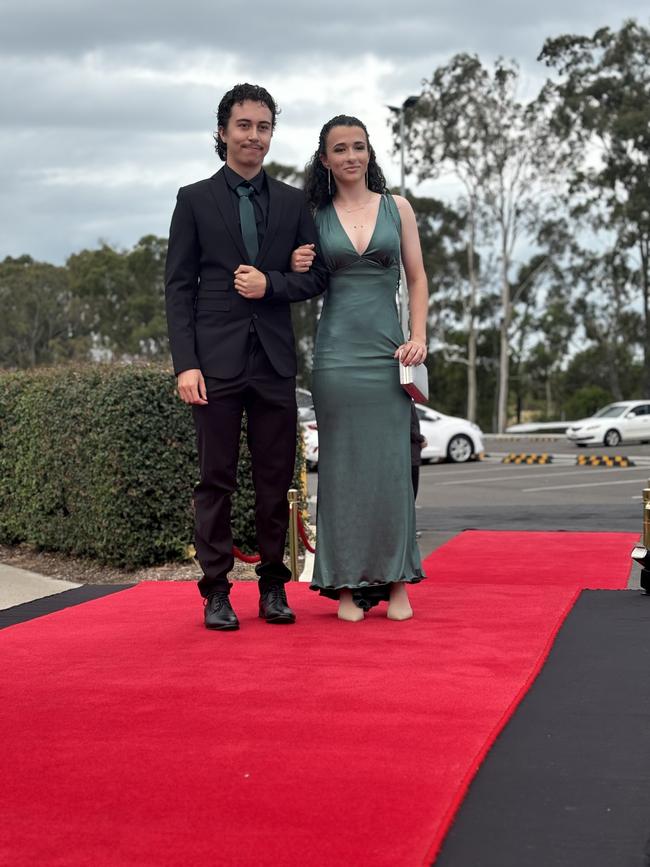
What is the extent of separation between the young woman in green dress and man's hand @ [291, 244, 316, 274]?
0.41 feet

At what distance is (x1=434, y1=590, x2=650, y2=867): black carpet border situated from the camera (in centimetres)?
253

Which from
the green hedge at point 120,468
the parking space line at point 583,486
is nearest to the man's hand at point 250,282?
the green hedge at point 120,468

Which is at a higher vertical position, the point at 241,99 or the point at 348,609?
the point at 241,99

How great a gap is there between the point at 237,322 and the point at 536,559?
12.0 ft

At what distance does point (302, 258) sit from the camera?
502 centimetres

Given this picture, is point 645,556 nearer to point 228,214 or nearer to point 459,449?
point 228,214

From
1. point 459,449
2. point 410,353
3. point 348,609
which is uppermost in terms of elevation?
point 410,353

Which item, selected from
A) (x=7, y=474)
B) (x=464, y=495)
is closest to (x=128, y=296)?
(x=464, y=495)

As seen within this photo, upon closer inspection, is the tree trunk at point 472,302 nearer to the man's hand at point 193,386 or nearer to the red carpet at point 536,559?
the red carpet at point 536,559

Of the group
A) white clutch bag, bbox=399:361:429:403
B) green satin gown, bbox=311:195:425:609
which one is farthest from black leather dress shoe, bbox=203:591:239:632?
white clutch bag, bbox=399:361:429:403

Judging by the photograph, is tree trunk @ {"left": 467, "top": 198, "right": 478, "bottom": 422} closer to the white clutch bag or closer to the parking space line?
the parking space line

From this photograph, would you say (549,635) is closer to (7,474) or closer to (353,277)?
(353,277)

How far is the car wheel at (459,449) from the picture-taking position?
76.4ft

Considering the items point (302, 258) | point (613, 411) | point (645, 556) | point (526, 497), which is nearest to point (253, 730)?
point (302, 258)
